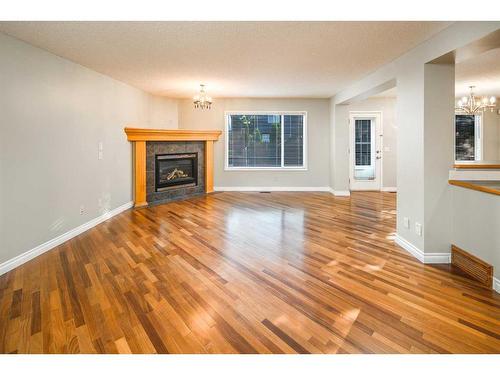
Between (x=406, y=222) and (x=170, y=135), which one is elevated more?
(x=170, y=135)

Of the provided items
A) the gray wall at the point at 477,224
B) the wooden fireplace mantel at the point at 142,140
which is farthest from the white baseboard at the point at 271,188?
the gray wall at the point at 477,224

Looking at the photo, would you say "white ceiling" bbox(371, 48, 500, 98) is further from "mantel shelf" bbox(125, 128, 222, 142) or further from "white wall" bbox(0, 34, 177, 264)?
"white wall" bbox(0, 34, 177, 264)

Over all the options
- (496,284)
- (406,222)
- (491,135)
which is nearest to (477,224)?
(496,284)

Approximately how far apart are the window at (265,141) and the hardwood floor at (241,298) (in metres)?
4.10

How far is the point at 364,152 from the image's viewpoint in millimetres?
8164

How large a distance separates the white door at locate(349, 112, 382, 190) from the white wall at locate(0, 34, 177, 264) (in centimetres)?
582

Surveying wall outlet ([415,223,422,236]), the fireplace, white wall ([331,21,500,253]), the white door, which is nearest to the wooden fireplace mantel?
the fireplace

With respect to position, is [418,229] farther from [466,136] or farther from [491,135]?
[491,135]

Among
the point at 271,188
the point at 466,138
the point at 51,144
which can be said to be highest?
the point at 466,138

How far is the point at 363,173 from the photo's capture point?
8219 mm

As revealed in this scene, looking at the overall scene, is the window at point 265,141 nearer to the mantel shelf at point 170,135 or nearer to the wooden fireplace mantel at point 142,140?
the mantel shelf at point 170,135

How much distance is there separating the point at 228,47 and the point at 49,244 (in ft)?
10.6

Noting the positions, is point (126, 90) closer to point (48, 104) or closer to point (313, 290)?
point (48, 104)

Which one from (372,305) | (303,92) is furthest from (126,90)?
(372,305)
